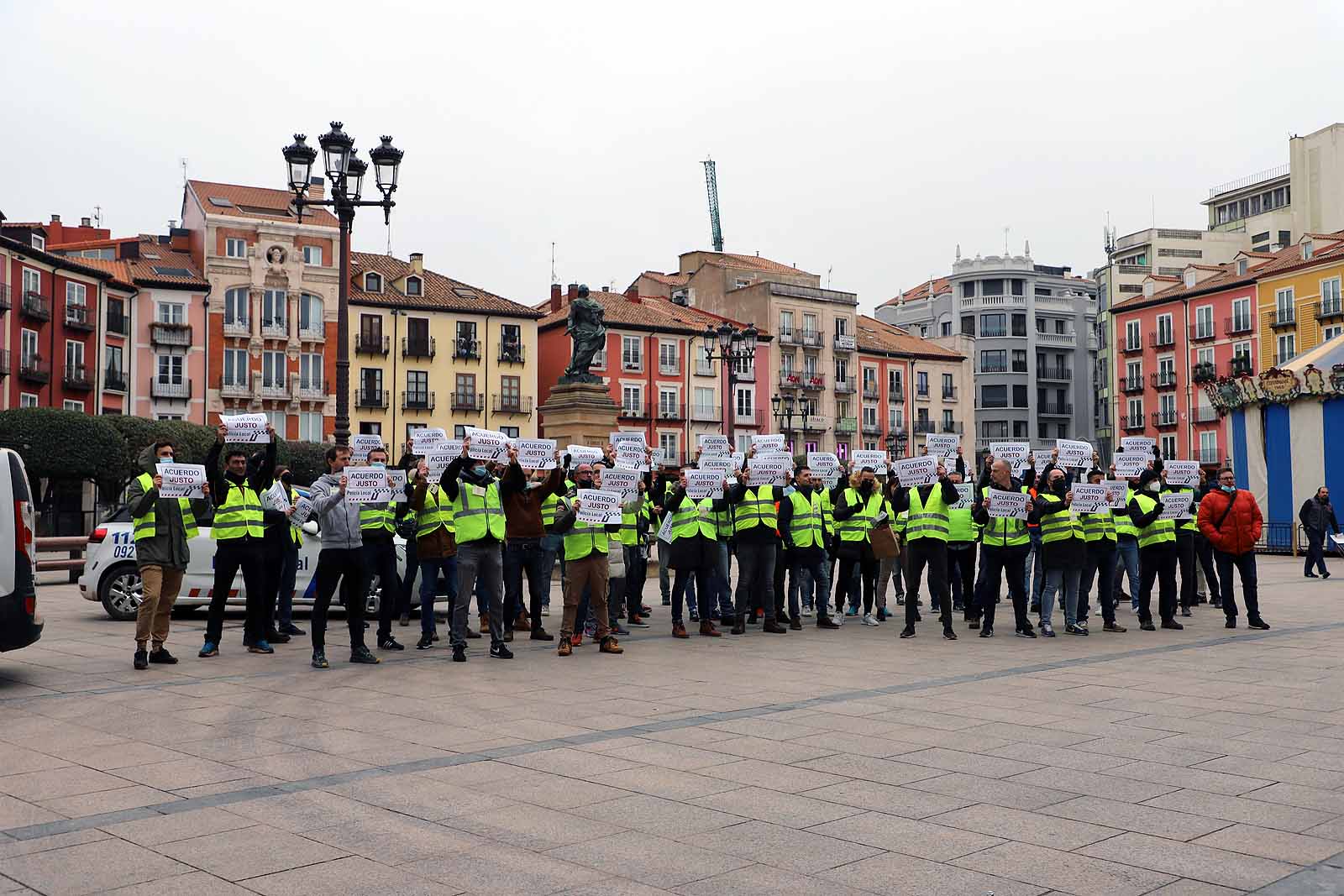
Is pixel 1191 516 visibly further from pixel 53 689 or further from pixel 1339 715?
pixel 53 689

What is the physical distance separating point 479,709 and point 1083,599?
7902mm

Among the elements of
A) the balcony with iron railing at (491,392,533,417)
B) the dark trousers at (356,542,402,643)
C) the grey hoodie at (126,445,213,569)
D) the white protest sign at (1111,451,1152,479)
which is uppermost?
the balcony with iron railing at (491,392,533,417)

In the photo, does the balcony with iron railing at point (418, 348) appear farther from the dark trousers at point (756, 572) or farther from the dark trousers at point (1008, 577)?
the dark trousers at point (1008, 577)

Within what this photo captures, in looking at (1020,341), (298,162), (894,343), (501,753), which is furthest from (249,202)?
(501,753)

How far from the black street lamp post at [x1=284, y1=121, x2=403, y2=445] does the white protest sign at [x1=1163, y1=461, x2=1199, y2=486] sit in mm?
10497

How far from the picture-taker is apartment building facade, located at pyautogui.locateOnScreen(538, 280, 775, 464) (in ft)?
233

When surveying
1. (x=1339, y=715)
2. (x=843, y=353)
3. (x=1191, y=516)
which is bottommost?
(x=1339, y=715)

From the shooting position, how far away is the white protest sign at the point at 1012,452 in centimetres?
1536

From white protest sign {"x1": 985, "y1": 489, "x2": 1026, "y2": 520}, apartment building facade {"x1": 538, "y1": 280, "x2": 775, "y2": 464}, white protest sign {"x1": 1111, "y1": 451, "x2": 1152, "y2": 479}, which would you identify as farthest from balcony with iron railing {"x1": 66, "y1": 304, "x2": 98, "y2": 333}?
white protest sign {"x1": 985, "y1": 489, "x2": 1026, "y2": 520}

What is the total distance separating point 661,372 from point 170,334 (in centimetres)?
2555

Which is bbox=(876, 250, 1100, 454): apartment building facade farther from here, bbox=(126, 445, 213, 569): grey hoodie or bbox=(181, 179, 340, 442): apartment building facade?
bbox=(126, 445, 213, 569): grey hoodie

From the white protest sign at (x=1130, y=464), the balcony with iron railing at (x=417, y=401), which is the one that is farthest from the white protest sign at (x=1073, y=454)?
the balcony with iron railing at (x=417, y=401)

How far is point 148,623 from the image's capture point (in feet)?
36.0

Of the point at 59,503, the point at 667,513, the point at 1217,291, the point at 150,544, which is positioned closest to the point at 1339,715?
the point at 667,513
